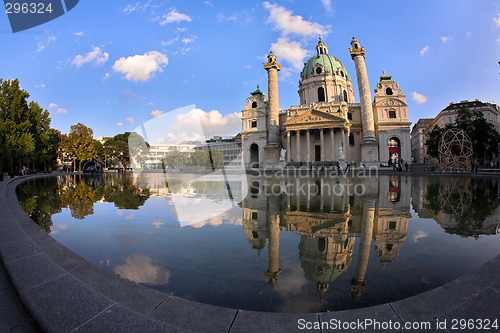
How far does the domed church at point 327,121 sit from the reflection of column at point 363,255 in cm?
3625

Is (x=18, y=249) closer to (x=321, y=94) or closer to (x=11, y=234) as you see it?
(x=11, y=234)

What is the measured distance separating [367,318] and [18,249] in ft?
15.4

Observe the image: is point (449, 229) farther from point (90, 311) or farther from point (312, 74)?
point (312, 74)

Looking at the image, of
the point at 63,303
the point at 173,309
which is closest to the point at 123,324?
the point at 173,309

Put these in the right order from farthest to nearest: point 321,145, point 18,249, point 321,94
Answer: point 321,94, point 321,145, point 18,249

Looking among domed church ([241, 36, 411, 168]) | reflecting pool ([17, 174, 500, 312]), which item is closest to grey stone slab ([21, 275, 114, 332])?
reflecting pool ([17, 174, 500, 312])

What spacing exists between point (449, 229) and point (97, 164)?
64144mm

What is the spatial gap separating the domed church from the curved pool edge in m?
40.4

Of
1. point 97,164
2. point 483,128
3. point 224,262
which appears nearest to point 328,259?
point 224,262

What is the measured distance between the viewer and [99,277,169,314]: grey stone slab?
2311 millimetres

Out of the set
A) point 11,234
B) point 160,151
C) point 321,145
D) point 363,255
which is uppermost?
point 160,151

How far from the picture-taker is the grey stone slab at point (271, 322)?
1981mm

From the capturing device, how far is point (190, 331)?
6.25 ft

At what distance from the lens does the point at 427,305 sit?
2291 millimetres
